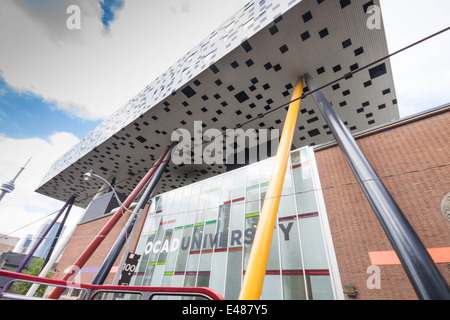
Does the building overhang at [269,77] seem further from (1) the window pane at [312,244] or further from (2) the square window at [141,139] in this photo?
(1) the window pane at [312,244]

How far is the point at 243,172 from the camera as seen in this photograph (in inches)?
582

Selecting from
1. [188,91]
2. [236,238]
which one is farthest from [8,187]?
[236,238]

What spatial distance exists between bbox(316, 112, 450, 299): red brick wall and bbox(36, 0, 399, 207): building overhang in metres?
7.74

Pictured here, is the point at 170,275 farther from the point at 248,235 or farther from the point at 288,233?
the point at 288,233

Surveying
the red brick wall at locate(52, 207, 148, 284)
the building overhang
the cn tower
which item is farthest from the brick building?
the cn tower

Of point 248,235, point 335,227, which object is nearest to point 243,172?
point 248,235

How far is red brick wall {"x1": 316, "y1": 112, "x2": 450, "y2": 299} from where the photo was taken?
7.72m

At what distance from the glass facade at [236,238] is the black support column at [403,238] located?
2255mm

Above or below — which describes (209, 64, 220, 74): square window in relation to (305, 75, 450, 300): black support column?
above

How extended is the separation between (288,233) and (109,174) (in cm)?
3129

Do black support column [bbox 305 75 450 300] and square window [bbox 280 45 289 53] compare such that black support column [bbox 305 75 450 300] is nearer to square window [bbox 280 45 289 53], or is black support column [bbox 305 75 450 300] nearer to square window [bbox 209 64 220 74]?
square window [bbox 280 45 289 53]

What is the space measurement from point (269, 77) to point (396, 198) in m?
13.0

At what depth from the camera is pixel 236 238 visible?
12078 millimetres

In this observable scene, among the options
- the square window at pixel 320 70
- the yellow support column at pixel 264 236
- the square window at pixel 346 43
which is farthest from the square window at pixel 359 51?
the yellow support column at pixel 264 236
